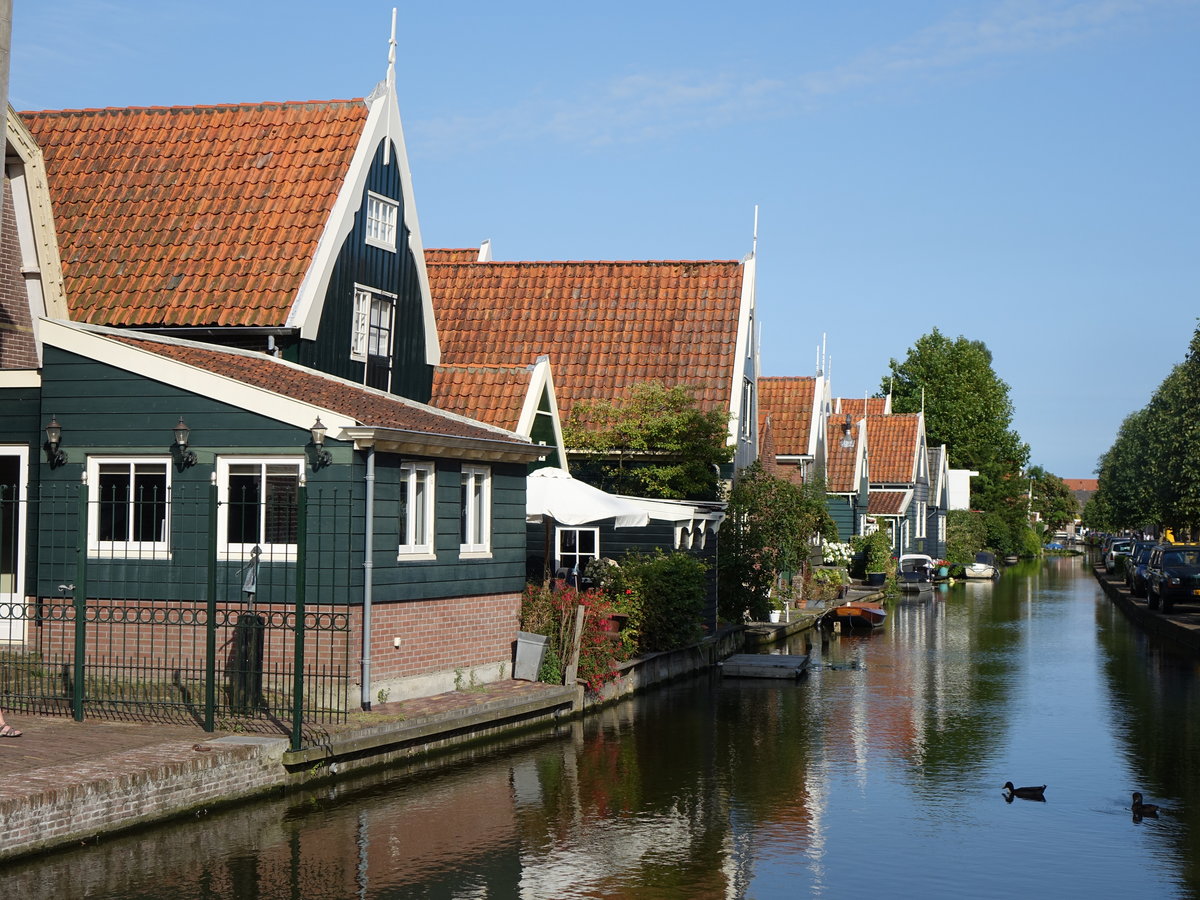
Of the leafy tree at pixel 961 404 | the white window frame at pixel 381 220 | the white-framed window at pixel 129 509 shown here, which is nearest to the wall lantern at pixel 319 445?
the white-framed window at pixel 129 509

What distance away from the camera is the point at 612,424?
107ft

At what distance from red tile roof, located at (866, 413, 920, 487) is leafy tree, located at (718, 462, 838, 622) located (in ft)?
125

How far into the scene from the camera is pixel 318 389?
63.1 ft

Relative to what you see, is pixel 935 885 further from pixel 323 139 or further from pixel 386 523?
pixel 323 139

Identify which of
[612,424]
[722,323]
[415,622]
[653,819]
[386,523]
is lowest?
[653,819]

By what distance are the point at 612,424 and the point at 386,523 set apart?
15126mm

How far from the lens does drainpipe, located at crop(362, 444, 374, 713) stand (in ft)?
56.9

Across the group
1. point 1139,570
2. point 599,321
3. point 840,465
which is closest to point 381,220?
point 599,321

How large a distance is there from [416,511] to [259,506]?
2.32 metres

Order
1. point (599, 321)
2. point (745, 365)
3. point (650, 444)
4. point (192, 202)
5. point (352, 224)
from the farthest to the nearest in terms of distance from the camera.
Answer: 1. point (745, 365)
2. point (599, 321)
3. point (650, 444)
4. point (192, 202)
5. point (352, 224)

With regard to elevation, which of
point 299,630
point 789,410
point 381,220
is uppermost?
point 381,220

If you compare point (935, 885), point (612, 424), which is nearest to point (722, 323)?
point (612, 424)

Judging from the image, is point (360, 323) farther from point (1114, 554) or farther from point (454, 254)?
point (1114, 554)

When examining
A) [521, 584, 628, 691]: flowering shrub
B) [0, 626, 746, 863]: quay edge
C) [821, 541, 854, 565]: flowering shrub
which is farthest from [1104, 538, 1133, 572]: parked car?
[0, 626, 746, 863]: quay edge
